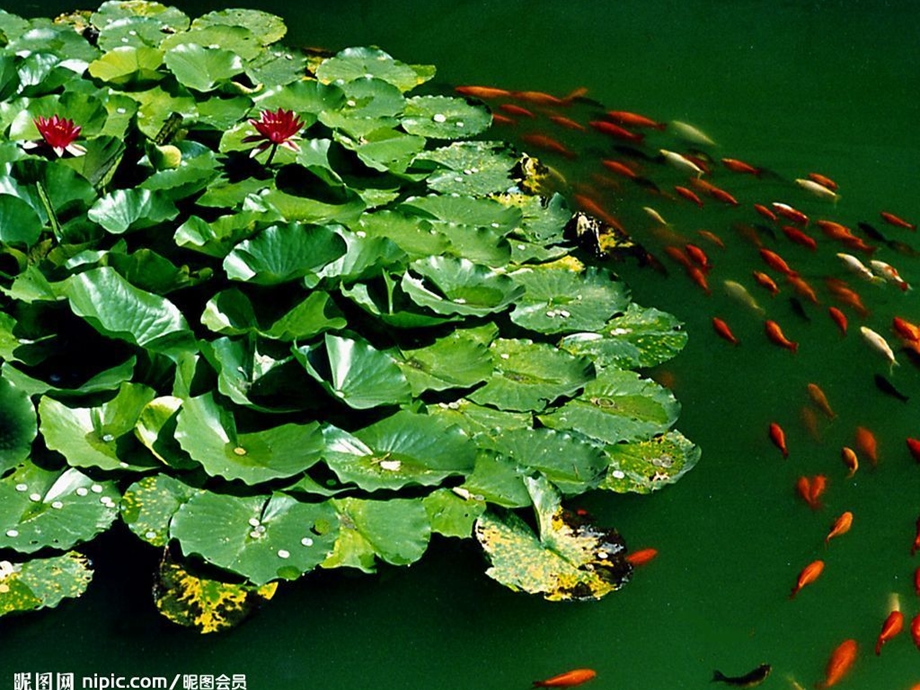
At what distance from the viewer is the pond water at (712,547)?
2777 mm

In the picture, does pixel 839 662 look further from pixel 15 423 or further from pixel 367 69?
pixel 367 69

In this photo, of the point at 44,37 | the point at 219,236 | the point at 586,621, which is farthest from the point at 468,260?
the point at 44,37

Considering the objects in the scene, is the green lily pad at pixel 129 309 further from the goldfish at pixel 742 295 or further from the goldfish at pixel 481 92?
the goldfish at pixel 481 92

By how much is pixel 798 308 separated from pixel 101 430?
244 cm

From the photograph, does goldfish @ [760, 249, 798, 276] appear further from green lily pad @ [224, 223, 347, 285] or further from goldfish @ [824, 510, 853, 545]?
green lily pad @ [224, 223, 347, 285]

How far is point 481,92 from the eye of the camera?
5211mm

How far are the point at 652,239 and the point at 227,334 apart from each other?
1.83 meters

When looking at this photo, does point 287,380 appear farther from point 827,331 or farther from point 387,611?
point 827,331

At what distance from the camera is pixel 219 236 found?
345 cm

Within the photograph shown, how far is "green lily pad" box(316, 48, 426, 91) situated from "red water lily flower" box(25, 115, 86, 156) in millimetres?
1310

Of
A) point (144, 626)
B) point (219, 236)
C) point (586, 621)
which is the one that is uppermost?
point (219, 236)

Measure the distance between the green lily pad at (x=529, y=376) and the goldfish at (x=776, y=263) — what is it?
1.19 metres

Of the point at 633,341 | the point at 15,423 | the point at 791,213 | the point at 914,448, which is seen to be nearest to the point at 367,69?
the point at 791,213

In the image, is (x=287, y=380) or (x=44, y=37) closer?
(x=287, y=380)
